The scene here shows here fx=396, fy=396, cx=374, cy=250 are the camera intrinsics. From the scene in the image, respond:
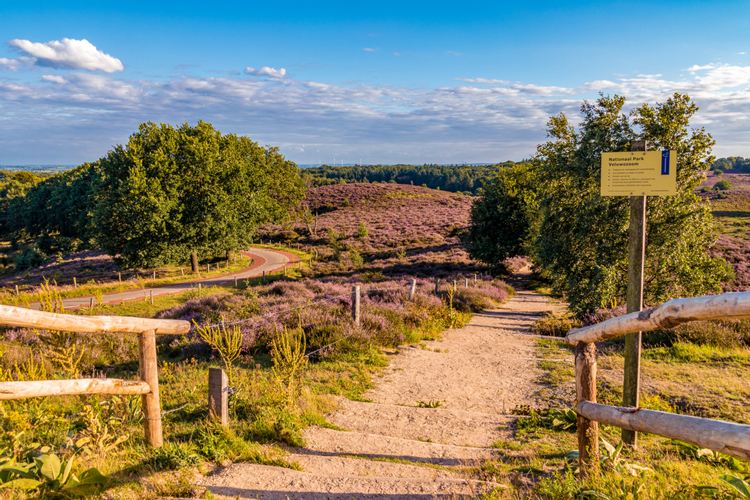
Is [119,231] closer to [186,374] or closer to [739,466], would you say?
[186,374]

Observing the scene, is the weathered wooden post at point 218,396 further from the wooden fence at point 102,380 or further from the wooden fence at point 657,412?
the wooden fence at point 657,412

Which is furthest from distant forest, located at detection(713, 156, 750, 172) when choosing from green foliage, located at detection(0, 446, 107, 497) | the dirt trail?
green foliage, located at detection(0, 446, 107, 497)

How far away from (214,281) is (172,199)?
7.18 m

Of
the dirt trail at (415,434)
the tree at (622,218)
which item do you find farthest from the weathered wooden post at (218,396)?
the tree at (622,218)

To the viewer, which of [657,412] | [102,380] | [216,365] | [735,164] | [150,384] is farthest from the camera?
[735,164]

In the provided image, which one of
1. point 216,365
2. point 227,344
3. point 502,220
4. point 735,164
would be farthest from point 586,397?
point 735,164

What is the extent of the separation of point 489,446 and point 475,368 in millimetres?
4175

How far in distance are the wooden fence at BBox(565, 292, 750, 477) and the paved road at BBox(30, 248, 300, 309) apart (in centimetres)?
2625

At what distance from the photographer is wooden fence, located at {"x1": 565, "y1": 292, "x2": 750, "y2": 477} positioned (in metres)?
2.45

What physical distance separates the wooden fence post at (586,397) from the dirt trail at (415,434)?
Result: 98cm

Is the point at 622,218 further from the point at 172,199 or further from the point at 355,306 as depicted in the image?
the point at 172,199

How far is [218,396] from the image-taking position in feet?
16.2

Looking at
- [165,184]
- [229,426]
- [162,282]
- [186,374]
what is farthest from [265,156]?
[229,426]

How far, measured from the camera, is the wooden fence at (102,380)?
10.4 ft
